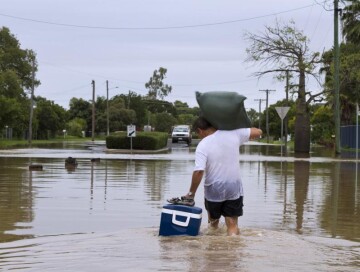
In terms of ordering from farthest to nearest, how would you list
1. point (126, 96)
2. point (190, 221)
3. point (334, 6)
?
point (126, 96)
point (334, 6)
point (190, 221)

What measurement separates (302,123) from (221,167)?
36337 mm

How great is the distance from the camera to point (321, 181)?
1925 cm

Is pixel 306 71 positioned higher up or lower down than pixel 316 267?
higher up

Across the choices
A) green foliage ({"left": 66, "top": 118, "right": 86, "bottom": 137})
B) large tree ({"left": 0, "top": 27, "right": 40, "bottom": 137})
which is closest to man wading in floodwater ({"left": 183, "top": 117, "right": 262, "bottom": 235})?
large tree ({"left": 0, "top": 27, "right": 40, "bottom": 137})

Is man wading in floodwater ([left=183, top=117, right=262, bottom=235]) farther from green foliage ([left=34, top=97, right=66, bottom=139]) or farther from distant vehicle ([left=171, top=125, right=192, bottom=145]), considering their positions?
green foliage ([left=34, top=97, right=66, bottom=139])

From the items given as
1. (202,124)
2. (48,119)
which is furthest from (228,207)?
(48,119)

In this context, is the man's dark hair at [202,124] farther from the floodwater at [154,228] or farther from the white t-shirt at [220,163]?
the floodwater at [154,228]

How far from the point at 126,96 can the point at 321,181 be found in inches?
4410

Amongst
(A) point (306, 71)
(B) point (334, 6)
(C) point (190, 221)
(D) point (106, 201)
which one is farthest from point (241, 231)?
(A) point (306, 71)

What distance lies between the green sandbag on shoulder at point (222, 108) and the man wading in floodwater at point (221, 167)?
9cm

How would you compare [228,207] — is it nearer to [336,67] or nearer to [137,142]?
[336,67]

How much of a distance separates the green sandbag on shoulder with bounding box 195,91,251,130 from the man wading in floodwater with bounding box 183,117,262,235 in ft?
0.29

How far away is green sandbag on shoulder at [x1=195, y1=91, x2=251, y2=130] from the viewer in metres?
8.16

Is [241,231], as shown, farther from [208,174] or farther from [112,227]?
[112,227]
